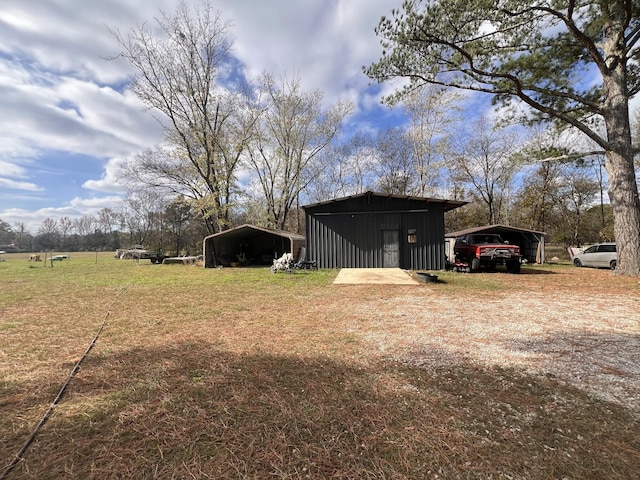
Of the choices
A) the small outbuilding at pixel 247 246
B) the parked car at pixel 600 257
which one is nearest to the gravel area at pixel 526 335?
the parked car at pixel 600 257

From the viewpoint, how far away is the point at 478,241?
13289 mm

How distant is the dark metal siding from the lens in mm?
13617

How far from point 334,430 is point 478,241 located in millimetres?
13292

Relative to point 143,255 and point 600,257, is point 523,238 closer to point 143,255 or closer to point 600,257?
point 600,257

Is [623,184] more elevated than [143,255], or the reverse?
[623,184]

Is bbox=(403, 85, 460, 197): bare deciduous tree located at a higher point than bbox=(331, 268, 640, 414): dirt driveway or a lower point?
higher

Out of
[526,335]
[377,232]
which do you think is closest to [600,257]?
[377,232]

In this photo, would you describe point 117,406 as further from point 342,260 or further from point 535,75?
point 535,75

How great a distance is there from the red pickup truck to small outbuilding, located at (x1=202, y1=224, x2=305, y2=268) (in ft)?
27.6

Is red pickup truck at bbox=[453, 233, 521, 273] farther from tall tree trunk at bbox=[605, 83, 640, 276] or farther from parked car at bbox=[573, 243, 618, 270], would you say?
parked car at bbox=[573, 243, 618, 270]

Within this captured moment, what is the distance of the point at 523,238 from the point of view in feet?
58.6

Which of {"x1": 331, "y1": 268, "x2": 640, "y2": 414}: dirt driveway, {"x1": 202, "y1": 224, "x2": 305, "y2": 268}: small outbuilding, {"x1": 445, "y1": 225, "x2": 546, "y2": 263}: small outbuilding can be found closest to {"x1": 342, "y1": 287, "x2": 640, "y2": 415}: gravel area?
{"x1": 331, "y1": 268, "x2": 640, "y2": 414}: dirt driveway

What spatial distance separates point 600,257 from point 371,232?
11822mm

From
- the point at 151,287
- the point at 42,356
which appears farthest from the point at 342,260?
the point at 42,356
